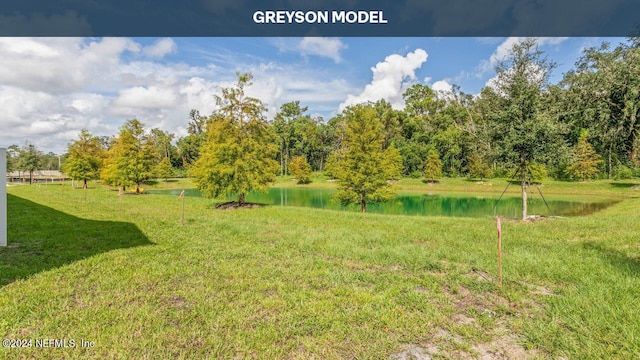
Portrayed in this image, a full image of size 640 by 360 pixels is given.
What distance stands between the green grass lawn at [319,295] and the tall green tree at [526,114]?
5.40 meters

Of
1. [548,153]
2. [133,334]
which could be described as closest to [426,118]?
[548,153]

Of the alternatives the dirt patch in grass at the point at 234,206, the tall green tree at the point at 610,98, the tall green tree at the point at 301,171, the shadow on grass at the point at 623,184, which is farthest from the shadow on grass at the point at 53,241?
the shadow on grass at the point at 623,184

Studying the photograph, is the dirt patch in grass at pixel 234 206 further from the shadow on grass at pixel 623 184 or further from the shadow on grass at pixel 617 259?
the shadow on grass at pixel 623 184

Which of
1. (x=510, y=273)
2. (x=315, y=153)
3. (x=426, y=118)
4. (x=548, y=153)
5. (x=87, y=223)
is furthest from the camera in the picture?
(x=315, y=153)

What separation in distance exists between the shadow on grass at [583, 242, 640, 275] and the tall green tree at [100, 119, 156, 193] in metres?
32.3

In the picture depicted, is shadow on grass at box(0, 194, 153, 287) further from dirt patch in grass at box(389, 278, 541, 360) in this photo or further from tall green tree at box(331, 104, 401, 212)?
tall green tree at box(331, 104, 401, 212)

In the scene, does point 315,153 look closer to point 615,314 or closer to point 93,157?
point 93,157

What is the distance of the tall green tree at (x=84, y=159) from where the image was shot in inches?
1426

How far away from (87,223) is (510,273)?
544 inches

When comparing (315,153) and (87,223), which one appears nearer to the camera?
(87,223)

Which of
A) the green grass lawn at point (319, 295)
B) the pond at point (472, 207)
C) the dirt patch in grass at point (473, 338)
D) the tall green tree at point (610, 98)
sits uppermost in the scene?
the tall green tree at point (610, 98)

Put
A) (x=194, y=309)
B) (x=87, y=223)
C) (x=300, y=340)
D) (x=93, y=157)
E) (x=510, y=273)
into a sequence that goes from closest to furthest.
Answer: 1. (x=300, y=340)
2. (x=194, y=309)
3. (x=510, y=273)
4. (x=87, y=223)
5. (x=93, y=157)

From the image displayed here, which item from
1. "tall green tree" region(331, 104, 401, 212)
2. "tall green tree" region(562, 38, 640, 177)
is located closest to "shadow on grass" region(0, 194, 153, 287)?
"tall green tree" region(331, 104, 401, 212)

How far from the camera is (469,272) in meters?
6.77
